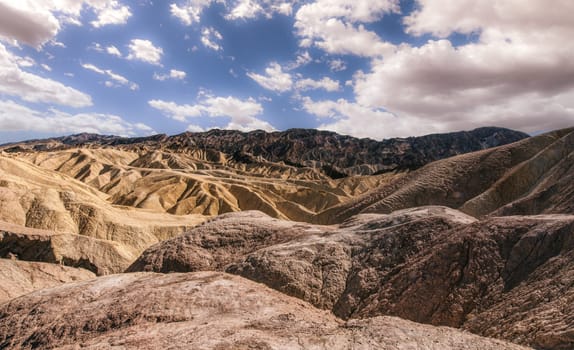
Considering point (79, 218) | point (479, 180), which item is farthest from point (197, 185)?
point (479, 180)

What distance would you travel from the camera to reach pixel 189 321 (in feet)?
21.7

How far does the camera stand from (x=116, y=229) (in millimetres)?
33469

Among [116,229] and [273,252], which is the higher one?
[273,252]

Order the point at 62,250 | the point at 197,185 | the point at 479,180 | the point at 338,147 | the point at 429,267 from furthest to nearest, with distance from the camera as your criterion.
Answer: the point at 338,147 → the point at 197,185 → the point at 62,250 → the point at 479,180 → the point at 429,267

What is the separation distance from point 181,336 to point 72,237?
20.8 metres

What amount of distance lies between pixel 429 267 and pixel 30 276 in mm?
18032

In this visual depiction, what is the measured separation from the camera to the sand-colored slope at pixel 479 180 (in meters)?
19.6

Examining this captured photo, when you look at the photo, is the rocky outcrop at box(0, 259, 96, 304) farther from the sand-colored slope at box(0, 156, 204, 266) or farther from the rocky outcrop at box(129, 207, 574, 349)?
the sand-colored slope at box(0, 156, 204, 266)

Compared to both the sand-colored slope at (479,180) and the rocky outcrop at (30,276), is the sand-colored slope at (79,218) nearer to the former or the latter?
the rocky outcrop at (30,276)

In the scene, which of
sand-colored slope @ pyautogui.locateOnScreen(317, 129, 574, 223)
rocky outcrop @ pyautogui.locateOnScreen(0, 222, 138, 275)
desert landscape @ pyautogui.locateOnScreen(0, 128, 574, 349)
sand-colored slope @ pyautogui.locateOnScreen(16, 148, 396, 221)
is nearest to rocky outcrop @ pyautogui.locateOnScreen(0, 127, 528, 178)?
sand-colored slope @ pyautogui.locateOnScreen(16, 148, 396, 221)

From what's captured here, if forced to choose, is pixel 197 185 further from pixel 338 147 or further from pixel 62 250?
pixel 338 147

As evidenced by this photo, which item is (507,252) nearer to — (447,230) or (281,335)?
(447,230)

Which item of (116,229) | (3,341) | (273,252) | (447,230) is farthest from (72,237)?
(447,230)

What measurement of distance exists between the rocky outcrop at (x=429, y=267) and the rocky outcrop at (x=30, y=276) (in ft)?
29.9
